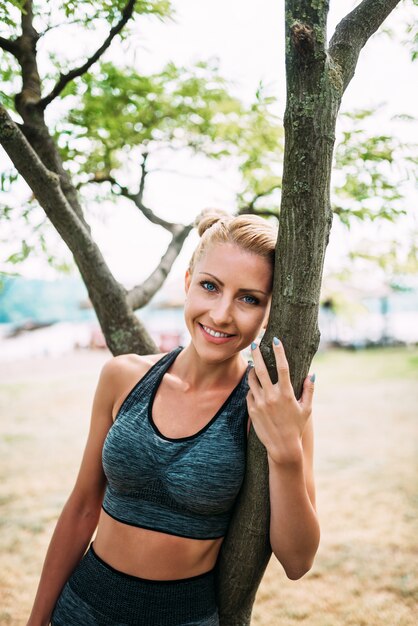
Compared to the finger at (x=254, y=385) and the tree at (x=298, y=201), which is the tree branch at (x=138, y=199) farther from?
the finger at (x=254, y=385)

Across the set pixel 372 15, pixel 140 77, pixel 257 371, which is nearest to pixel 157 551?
pixel 257 371

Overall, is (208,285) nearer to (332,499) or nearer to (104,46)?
(104,46)

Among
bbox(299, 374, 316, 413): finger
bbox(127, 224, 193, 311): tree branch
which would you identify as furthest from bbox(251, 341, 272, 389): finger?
bbox(127, 224, 193, 311): tree branch

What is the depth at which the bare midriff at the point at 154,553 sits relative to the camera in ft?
5.00

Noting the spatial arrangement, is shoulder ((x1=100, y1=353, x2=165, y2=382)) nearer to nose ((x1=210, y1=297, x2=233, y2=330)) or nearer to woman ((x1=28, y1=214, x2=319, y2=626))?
woman ((x1=28, y1=214, x2=319, y2=626))

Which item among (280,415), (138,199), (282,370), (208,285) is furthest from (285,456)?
(138,199)

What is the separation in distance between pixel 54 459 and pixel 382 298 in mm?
16518

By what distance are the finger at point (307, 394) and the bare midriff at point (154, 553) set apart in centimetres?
51

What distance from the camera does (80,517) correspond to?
1761mm

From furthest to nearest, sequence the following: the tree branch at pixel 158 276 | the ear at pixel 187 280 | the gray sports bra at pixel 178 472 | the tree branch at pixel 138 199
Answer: the tree branch at pixel 138 199, the tree branch at pixel 158 276, the ear at pixel 187 280, the gray sports bra at pixel 178 472

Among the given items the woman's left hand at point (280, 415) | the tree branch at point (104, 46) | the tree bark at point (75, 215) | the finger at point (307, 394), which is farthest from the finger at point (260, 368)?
the tree branch at point (104, 46)

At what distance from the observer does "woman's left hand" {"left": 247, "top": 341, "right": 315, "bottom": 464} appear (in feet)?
4.41

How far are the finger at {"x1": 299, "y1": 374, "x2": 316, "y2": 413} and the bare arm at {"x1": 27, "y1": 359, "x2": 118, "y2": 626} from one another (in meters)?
0.63

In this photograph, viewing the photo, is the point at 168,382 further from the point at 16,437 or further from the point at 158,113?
the point at 16,437
